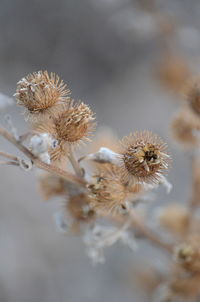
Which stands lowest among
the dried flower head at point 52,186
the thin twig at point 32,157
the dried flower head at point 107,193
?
the thin twig at point 32,157

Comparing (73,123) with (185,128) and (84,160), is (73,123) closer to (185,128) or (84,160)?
(84,160)

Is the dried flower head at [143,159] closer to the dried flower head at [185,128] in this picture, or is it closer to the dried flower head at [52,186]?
the dried flower head at [52,186]

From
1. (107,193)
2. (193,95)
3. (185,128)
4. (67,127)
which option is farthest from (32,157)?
(185,128)

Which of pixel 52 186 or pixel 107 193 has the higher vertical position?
pixel 52 186

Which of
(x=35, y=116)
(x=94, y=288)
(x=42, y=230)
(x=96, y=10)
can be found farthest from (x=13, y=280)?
(x=96, y=10)

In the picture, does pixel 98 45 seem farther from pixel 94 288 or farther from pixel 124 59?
pixel 94 288

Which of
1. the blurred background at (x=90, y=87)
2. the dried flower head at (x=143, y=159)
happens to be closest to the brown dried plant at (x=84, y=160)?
the dried flower head at (x=143, y=159)

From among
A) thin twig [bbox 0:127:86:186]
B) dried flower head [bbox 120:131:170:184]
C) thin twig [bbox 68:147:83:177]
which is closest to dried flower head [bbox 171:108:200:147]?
dried flower head [bbox 120:131:170:184]

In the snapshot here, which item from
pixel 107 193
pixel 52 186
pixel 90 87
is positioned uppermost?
pixel 90 87
